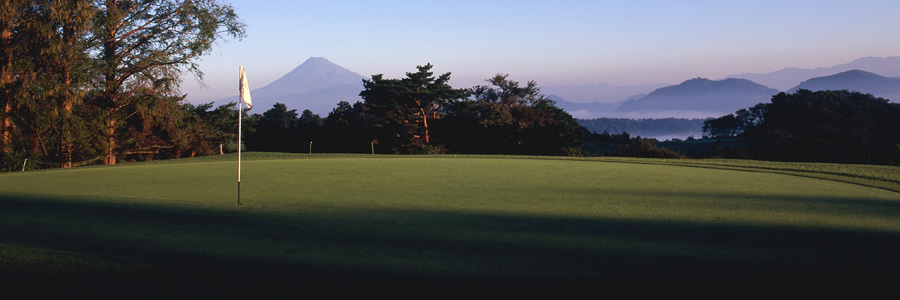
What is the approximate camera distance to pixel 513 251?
12.0 feet

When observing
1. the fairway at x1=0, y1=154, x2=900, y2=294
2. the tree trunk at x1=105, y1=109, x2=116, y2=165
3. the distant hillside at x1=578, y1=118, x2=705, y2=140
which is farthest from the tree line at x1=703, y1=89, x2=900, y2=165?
the distant hillside at x1=578, y1=118, x2=705, y2=140

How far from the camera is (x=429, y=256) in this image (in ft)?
11.2

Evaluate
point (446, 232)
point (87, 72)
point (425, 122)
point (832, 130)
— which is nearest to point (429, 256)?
point (446, 232)

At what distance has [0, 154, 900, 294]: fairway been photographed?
10.3 feet

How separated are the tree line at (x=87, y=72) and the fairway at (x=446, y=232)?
13802 millimetres

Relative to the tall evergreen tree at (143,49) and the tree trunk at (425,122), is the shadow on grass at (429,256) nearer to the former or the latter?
the tall evergreen tree at (143,49)

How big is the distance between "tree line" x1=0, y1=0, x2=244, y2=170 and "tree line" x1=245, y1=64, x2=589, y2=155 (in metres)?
12.8

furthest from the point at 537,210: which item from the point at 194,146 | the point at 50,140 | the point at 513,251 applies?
the point at 194,146

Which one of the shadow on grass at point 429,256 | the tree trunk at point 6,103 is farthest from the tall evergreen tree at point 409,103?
the shadow on grass at point 429,256

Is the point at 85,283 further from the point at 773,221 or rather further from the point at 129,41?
the point at 129,41

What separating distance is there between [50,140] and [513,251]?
22.2 m

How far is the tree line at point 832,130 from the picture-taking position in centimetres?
3562

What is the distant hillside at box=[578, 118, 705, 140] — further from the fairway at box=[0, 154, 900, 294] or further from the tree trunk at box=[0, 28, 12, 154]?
the fairway at box=[0, 154, 900, 294]

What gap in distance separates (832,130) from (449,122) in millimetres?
28575
